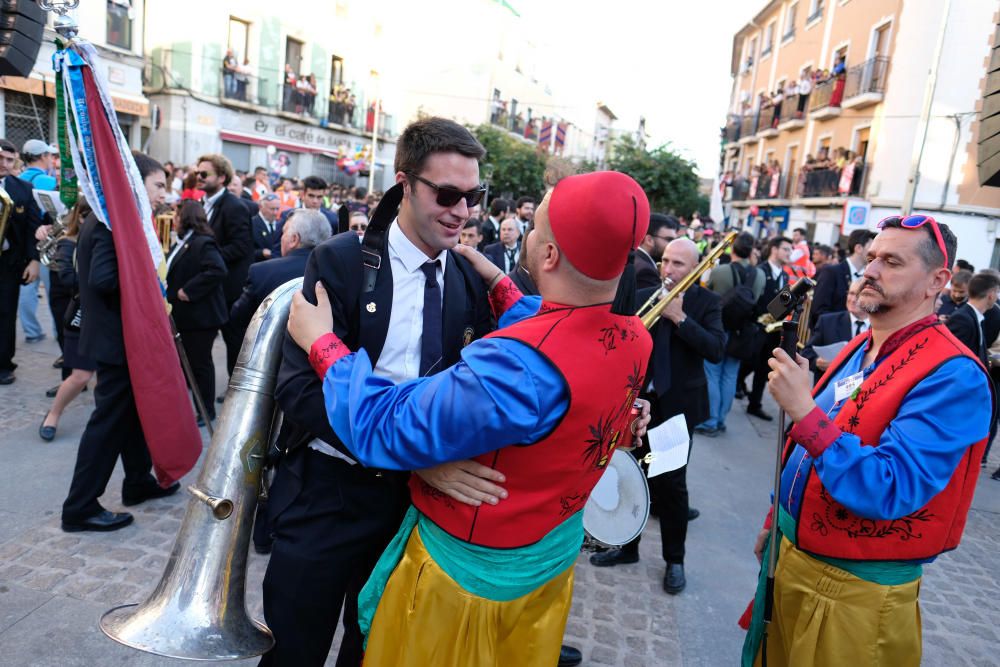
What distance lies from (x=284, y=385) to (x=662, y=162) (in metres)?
28.3

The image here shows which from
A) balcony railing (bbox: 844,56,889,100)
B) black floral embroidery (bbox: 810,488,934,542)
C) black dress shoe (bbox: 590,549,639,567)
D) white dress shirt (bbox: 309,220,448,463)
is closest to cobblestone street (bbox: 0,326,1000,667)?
black dress shoe (bbox: 590,549,639,567)

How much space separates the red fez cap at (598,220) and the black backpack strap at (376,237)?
0.59 m

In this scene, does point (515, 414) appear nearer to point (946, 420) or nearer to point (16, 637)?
point (946, 420)

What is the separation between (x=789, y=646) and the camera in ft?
7.22

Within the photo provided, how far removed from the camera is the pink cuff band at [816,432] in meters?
1.90

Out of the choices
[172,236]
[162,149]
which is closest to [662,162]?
[162,149]

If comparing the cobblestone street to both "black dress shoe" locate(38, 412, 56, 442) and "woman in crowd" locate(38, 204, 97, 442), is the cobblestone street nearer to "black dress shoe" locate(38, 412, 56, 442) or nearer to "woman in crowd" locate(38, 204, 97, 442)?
"black dress shoe" locate(38, 412, 56, 442)

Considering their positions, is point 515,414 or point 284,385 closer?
point 515,414

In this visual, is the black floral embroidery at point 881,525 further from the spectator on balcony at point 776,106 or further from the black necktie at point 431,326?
the spectator on balcony at point 776,106

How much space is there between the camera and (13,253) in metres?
5.83

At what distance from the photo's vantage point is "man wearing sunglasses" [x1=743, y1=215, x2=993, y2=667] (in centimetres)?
186

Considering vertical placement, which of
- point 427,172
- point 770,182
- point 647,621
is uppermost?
point 770,182

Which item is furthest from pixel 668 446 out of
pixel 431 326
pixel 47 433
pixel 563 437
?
pixel 47 433

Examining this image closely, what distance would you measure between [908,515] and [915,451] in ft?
0.85
